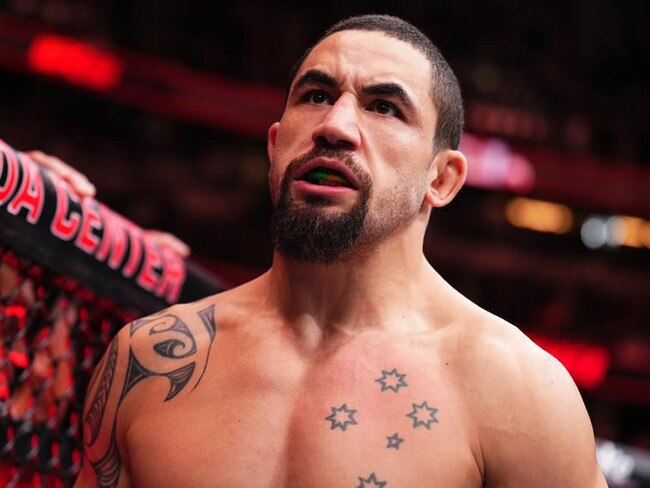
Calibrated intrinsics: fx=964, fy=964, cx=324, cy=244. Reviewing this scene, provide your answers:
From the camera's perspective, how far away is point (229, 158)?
13344 mm

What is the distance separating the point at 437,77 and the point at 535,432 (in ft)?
2.70

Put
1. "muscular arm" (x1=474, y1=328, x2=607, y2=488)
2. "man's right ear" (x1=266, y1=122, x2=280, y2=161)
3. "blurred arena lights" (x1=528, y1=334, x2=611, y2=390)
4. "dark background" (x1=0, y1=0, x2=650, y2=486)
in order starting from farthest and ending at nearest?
"dark background" (x1=0, y1=0, x2=650, y2=486) → "blurred arena lights" (x1=528, y1=334, x2=611, y2=390) → "man's right ear" (x1=266, y1=122, x2=280, y2=161) → "muscular arm" (x1=474, y1=328, x2=607, y2=488)

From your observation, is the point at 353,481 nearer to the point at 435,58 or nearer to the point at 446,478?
the point at 446,478

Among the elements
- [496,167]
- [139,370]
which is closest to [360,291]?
[139,370]

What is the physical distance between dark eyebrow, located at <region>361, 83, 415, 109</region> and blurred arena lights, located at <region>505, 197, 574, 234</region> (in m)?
12.9

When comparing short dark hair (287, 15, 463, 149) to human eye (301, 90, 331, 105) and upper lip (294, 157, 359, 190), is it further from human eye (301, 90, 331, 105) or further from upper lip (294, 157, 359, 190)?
upper lip (294, 157, 359, 190)

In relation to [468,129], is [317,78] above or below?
below

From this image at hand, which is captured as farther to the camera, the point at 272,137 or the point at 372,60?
the point at 272,137

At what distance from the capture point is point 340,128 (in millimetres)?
1949

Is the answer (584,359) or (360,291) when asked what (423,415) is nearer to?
(360,291)

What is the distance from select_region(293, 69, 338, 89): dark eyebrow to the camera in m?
2.07

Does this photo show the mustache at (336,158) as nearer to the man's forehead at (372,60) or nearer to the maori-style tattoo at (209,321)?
the man's forehead at (372,60)

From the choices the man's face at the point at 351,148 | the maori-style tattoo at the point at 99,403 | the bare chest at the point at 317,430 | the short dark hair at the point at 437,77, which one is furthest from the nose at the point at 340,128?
the maori-style tattoo at the point at 99,403

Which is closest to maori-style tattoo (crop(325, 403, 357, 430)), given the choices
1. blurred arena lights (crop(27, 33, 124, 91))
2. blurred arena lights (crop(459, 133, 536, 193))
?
blurred arena lights (crop(27, 33, 124, 91))
